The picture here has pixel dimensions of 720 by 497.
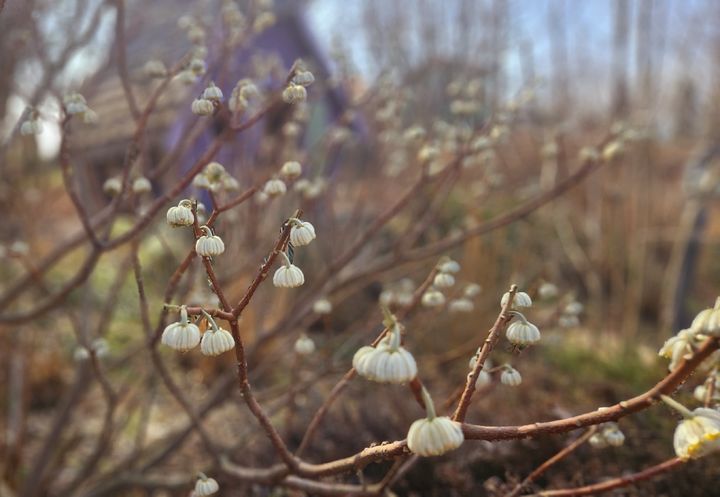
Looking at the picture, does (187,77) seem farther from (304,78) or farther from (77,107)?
(304,78)

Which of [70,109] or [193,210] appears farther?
[70,109]

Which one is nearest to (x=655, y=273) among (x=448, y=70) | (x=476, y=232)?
(x=448, y=70)

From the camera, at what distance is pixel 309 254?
5109mm

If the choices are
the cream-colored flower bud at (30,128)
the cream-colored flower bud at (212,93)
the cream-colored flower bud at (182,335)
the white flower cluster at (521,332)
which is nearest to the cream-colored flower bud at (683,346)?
the white flower cluster at (521,332)

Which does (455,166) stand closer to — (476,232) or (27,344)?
(476,232)

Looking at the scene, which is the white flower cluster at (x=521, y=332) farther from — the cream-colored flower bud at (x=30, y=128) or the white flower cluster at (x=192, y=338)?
the cream-colored flower bud at (x=30, y=128)

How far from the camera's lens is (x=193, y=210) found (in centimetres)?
102

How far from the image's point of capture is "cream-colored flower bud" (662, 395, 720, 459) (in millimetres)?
820

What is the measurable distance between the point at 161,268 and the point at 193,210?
5.30 meters

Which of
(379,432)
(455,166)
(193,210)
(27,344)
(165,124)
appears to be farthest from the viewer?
(165,124)

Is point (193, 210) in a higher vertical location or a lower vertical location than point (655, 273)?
higher

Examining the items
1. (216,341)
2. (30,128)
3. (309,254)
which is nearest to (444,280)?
(216,341)

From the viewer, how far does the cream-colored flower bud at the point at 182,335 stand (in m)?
0.98

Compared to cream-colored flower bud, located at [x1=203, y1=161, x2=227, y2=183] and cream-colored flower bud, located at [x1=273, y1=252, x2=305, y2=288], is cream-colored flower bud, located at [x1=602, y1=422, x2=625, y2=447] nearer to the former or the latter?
cream-colored flower bud, located at [x1=273, y1=252, x2=305, y2=288]
